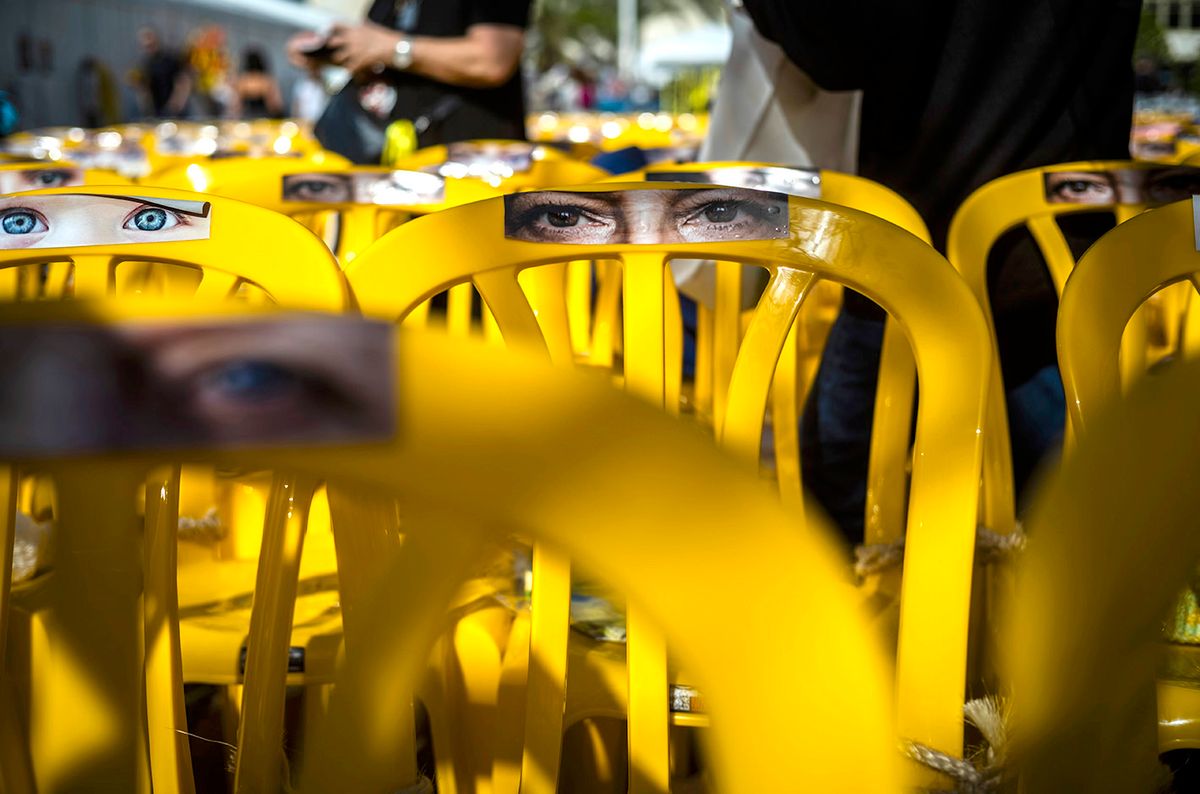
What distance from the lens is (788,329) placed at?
3.29 ft

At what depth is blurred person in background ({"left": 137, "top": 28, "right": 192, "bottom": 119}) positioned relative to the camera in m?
11.6

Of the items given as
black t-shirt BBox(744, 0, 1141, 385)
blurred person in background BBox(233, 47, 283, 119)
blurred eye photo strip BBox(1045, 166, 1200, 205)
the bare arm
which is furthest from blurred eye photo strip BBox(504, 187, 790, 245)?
blurred person in background BBox(233, 47, 283, 119)

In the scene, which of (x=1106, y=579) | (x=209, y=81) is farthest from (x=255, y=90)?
(x=1106, y=579)

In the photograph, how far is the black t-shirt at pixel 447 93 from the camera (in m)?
2.49

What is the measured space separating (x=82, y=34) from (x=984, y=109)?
48.9ft

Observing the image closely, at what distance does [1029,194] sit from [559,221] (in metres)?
→ 0.75

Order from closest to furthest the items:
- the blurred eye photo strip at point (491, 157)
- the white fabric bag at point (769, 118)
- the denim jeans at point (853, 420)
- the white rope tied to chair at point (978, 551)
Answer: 1. the white rope tied to chair at point (978, 551)
2. the denim jeans at point (853, 420)
3. the white fabric bag at point (769, 118)
4. the blurred eye photo strip at point (491, 157)

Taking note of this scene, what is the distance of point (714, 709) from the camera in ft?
1.63

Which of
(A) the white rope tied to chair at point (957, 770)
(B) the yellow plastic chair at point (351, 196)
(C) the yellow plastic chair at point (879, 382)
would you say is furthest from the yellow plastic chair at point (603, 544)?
(B) the yellow plastic chair at point (351, 196)

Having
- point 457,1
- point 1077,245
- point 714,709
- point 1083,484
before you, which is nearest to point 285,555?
point 714,709

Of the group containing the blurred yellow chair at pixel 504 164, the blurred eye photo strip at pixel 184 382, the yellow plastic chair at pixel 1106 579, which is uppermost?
the blurred yellow chair at pixel 504 164

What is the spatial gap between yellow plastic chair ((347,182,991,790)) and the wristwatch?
63.7 inches

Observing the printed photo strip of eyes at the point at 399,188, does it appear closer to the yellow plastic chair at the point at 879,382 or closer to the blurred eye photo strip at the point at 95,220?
the yellow plastic chair at the point at 879,382

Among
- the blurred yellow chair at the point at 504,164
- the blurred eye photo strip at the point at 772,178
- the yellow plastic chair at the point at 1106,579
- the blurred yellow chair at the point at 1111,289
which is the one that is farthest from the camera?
the blurred yellow chair at the point at 504,164
